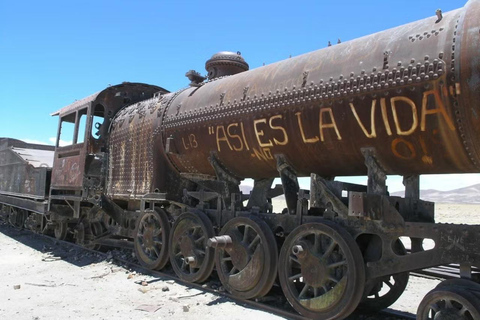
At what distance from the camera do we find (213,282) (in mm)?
6449

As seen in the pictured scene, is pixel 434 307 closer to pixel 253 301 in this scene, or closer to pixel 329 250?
pixel 329 250

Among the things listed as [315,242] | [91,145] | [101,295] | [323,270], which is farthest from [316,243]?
[91,145]

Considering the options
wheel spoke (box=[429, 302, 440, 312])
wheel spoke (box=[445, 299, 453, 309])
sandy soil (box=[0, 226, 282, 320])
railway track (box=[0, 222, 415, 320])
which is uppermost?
wheel spoke (box=[445, 299, 453, 309])

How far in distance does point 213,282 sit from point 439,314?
3.74 m

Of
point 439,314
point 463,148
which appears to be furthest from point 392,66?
point 439,314

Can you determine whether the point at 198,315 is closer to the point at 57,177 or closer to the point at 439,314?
the point at 439,314

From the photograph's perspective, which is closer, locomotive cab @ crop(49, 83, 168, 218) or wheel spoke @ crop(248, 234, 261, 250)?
wheel spoke @ crop(248, 234, 261, 250)

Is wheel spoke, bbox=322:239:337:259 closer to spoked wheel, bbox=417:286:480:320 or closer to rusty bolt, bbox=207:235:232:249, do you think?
spoked wheel, bbox=417:286:480:320

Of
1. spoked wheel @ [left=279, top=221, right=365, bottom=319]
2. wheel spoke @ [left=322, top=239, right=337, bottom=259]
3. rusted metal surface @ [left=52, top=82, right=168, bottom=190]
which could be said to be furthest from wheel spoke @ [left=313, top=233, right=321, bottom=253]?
rusted metal surface @ [left=52, top=82, right=168, bottom=190]

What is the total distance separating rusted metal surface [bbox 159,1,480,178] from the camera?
357 cm

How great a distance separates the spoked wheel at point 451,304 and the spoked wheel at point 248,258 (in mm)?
2018

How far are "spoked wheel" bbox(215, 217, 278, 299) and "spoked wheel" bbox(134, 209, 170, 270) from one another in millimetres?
1560

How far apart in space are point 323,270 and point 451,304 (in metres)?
1.35

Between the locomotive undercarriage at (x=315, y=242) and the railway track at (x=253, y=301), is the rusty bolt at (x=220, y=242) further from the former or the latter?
the railway track at (x=253, y=301)
